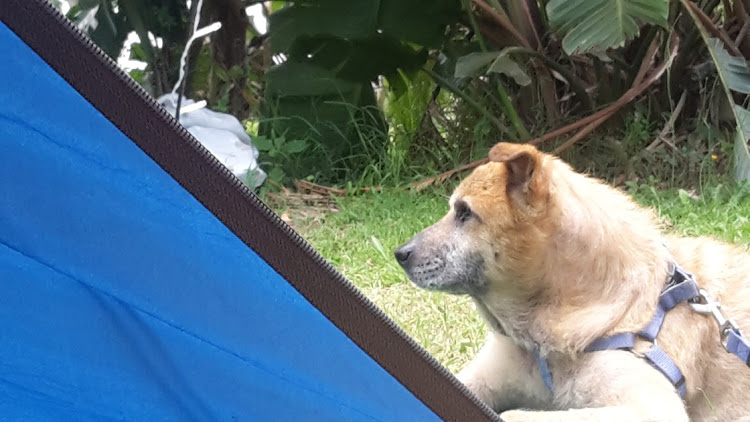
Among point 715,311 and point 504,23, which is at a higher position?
point 504,23

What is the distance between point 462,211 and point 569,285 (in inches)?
16.6

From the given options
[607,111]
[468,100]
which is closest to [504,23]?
[468,100]

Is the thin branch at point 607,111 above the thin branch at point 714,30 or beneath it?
above

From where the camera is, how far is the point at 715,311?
271 cm

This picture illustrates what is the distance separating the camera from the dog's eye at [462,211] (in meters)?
3.00

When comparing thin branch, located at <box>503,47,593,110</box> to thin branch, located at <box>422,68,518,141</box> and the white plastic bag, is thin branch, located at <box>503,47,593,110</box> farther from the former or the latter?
the white plastic bag

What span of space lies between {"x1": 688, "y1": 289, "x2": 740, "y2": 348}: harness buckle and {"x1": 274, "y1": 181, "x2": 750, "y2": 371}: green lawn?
3.28ft

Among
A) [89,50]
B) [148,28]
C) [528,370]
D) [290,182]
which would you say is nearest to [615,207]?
[528,370]

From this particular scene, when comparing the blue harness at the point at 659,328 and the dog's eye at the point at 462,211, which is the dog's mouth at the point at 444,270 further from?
the blue harness at the point at 659,328

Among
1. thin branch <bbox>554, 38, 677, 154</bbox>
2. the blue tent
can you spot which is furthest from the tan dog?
thin branch <bbox>554, 38, 677, 154</bbox>

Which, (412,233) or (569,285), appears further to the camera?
(412,233)

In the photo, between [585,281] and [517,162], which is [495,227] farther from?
[585,281]

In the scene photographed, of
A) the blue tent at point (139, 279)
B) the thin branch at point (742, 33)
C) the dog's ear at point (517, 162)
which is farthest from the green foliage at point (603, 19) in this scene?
the blue tent at point (139, 279)

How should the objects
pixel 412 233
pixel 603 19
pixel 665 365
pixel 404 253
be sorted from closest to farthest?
pixel 665 365 → pixel 404 253 → pixel 603 19 → pixel 412 233
